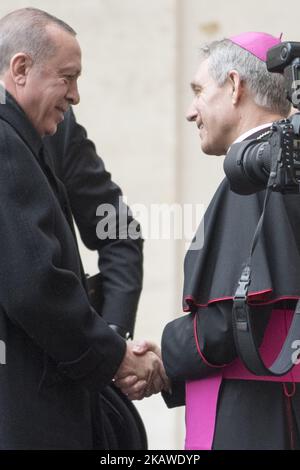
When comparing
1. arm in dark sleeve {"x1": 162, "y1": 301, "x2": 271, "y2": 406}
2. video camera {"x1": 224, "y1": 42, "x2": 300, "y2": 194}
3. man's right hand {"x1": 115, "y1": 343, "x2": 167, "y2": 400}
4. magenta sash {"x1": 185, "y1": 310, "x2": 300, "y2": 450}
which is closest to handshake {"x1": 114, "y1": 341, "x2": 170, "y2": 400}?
man's right hand {"x1": 115, "y1": 343, "x2": 167, "y2": 400}

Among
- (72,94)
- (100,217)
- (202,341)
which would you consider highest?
(72,94)

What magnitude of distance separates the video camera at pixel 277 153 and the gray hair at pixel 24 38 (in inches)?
29.4

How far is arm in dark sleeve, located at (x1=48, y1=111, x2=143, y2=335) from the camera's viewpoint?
15.4 ft

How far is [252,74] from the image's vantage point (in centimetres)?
412

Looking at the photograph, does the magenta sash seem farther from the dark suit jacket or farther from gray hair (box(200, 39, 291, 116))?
gray hair (box(200, 39, 291, 116))

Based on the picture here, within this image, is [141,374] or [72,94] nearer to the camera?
[72,94]

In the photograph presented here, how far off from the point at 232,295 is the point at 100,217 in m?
1.03

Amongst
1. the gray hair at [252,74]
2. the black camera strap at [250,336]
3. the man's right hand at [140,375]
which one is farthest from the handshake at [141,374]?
the gray hair at [252,74]

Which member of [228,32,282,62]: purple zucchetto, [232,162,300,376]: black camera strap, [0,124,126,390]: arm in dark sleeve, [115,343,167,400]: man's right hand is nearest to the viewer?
[232,162,300,376]: black camera strap

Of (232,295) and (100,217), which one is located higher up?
(100,217)

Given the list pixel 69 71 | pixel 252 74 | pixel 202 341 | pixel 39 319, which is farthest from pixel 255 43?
pixel 39 319

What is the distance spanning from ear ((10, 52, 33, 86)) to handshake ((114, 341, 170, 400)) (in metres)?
0.96

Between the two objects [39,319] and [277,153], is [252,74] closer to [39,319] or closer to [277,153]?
[277,153]

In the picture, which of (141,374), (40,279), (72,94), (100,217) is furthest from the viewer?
(100,217)
